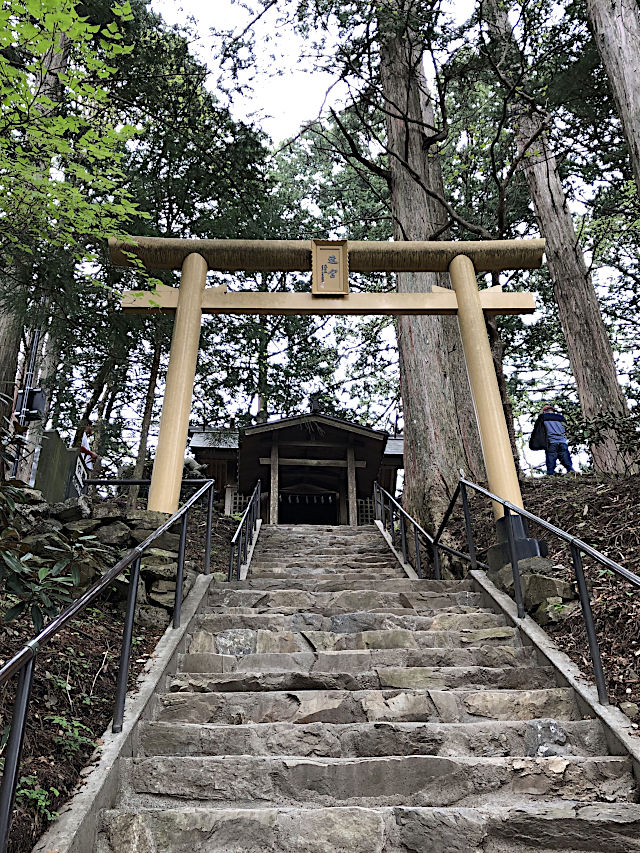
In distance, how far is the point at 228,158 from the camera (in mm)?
9375

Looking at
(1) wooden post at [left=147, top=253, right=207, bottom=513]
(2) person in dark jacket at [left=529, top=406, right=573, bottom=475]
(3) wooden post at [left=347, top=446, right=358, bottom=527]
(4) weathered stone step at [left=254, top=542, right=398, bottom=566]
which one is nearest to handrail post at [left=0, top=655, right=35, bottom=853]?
(1) wooden post at [left=147, top=253, right=207, bottom=513]

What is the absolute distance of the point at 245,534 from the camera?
26.8 feet

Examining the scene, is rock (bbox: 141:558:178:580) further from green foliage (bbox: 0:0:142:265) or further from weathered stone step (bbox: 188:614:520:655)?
green foliage (bbox: 0:0:142:265)

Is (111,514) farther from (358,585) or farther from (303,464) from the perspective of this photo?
(303,464)

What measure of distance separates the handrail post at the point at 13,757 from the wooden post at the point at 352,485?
10.8 metres

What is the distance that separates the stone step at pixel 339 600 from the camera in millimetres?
4789

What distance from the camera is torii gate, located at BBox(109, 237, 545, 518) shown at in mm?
6184

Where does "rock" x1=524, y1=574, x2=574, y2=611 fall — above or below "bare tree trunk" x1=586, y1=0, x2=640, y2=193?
below

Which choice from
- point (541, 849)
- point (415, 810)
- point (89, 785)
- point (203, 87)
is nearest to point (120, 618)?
point (89, 785)

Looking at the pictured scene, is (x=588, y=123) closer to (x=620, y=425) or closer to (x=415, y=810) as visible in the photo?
(x=620, y=425)

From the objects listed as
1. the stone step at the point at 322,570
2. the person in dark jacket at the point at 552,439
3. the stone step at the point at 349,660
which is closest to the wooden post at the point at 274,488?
the stone step at the point at 322,570

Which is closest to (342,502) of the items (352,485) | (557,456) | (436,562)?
(352,485)

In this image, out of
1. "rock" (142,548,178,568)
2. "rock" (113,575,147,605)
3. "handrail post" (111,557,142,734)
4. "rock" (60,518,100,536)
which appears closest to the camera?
"handrail post" (111,557,142,734)

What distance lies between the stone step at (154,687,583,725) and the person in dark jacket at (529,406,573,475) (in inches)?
284
